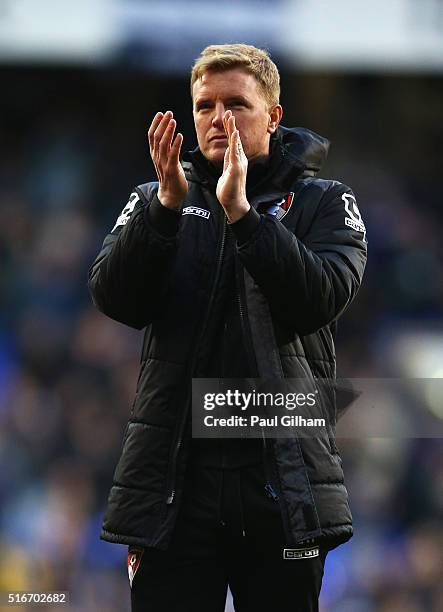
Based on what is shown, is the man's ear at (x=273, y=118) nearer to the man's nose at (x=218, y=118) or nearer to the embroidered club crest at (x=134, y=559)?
the man's nose at (x=218, y=118)

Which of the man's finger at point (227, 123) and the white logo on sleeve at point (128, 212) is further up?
the man's finger at point (227, 123)

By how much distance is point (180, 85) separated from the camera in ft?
28.7

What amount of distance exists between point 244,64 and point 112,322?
16.2ft

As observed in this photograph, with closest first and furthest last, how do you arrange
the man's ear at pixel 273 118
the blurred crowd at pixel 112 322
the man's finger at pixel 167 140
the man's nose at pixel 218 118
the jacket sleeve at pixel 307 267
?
the jacket sleeve at pixel 307 267, the man's finger at pixel 167 140, the man's nose at pixel 218 118, the man's ear at pixel 273 118, the blurred crowd at pixel 112 322

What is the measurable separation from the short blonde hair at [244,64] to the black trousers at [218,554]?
3.08ft

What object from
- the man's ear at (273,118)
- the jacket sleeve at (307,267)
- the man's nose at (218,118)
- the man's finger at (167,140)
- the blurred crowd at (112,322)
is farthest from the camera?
the blurred crowd at (112,322)

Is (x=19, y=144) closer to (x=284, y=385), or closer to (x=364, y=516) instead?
(x=364, y=516)

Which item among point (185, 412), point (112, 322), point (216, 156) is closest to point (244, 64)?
point (216, 156)

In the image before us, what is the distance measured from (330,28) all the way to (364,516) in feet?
11.0

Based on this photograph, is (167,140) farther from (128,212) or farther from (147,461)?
(147,461)

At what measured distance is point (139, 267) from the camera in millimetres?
2578

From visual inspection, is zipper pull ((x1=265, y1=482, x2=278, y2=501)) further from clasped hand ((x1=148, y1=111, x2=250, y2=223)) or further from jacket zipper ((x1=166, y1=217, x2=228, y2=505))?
clasped hand ((x1=148, y1=111, x2=250, y2=223))

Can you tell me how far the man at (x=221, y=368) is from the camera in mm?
2527

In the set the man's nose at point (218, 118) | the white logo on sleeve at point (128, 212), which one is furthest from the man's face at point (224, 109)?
the white logo on sleeve at point (128, 212)
